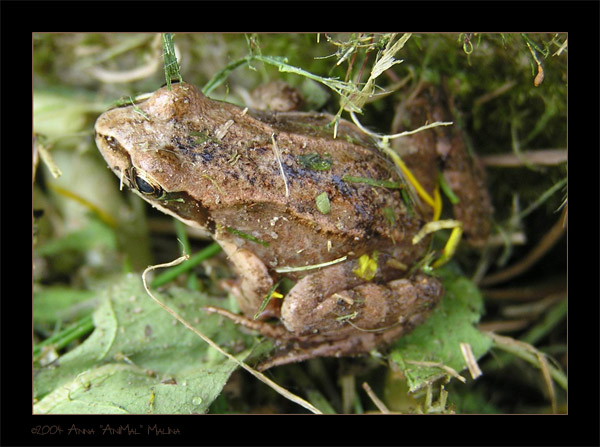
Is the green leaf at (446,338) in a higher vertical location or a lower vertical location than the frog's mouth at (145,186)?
lower

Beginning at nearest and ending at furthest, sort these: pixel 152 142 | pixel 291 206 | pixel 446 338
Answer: pixel 152 142
pixel 291 206
pixel 446 338

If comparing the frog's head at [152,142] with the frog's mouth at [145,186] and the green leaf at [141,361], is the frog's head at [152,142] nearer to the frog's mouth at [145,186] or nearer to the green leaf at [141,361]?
the frog's mouth at [145,186]

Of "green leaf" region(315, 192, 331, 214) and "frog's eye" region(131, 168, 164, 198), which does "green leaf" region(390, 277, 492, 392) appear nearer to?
"green leaf" region(315, 192, 331, 214)

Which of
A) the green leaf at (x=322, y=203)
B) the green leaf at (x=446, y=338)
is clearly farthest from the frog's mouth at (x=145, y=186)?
the green leaf at (x=446, y=338)

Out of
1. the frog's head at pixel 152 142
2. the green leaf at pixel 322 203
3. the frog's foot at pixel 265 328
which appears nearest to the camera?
the frog's head at pixel 152 142

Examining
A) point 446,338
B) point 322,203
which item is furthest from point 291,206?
point 446,338

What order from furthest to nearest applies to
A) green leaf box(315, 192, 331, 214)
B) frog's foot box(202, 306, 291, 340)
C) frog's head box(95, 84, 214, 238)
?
frog's foot box(202, 306, 291, 340), green leaf box(315, 192, 331, 214), frog's head box(95, 84, 214, 238)

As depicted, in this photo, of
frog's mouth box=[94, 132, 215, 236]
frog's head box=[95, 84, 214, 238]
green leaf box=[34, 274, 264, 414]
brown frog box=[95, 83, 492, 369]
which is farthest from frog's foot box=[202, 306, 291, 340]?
frog's head box=[95, 84, 214, 238]

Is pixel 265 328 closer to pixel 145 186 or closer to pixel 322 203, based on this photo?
pixel 322 203
